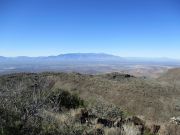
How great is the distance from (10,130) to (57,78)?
1010 inches

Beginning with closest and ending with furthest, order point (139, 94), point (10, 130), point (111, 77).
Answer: point (10, 130)
point (139, 94)
point (111, 77)

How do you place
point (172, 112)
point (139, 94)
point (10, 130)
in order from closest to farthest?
point (10, 130) → point (172, 112) → point (139, 94)

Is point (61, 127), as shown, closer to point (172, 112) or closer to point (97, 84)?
point (172, 112)

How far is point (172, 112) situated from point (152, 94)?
534cm

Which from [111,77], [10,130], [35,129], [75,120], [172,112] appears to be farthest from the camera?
[111,77]

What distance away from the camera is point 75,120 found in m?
8.74

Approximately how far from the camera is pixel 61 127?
281 inches

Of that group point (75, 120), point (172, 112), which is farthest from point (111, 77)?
point (75, 120)

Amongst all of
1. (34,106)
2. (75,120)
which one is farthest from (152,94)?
(34,106)

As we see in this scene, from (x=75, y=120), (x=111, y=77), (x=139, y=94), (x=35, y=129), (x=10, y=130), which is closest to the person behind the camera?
(x=10, y=130)

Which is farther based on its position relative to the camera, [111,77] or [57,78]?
[111,77]

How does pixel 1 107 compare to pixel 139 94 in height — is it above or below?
above

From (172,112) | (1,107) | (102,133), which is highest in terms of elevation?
(1,107)

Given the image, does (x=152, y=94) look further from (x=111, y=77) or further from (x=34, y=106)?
(x=34, y=106)
